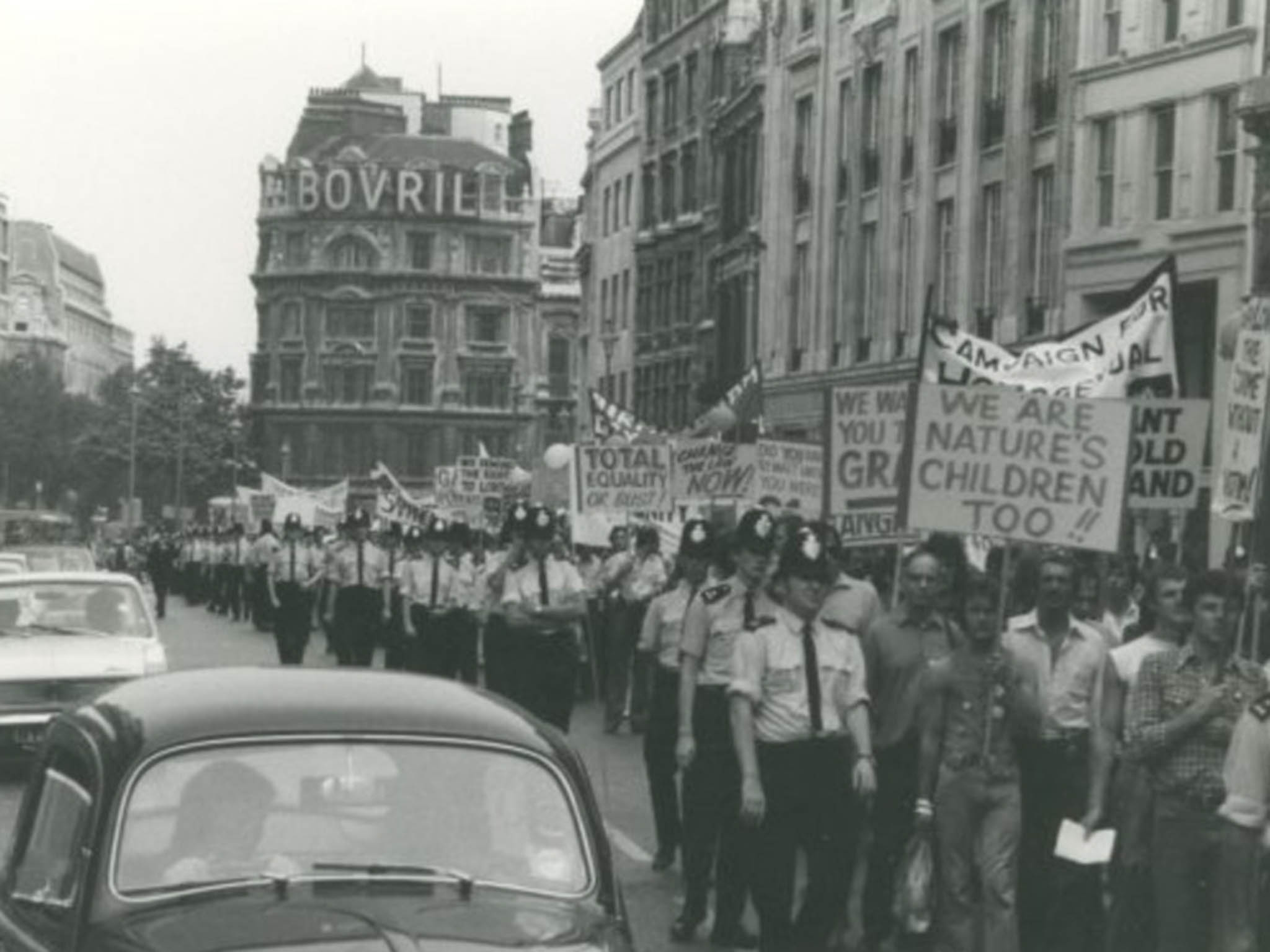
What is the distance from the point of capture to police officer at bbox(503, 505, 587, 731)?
18.5 m

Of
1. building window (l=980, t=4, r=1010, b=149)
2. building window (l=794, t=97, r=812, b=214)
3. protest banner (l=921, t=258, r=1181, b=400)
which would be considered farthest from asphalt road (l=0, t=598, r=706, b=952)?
building window (l=794, t=97, r=812, b=214)

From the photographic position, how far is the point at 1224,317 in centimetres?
3666

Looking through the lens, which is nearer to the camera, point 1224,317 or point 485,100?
point 1224,317

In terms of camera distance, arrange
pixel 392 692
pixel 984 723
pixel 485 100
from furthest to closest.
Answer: pixel 485 100, pixel 984 723, pixel 392 692

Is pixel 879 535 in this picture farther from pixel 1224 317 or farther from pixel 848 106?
pixel 848 106

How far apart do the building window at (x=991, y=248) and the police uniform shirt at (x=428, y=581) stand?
19027 millimetres

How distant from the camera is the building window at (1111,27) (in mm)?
41562

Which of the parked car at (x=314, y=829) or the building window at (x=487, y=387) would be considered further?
the building window at (x=487, y=387)

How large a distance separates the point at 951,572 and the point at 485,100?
14958cm

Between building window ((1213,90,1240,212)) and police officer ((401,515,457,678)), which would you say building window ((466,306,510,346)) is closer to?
building window ((1213,90,1240,212))

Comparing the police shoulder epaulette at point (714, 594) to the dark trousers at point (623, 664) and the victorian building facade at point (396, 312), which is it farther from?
the victorian building facade at point (396, 312)

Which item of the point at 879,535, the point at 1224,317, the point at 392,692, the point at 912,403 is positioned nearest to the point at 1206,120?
the point at 1224,317

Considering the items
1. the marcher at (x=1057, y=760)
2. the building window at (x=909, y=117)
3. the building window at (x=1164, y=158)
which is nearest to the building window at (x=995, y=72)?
the building window at (x=909, y=117)

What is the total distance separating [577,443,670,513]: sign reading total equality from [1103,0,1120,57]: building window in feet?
53.9
